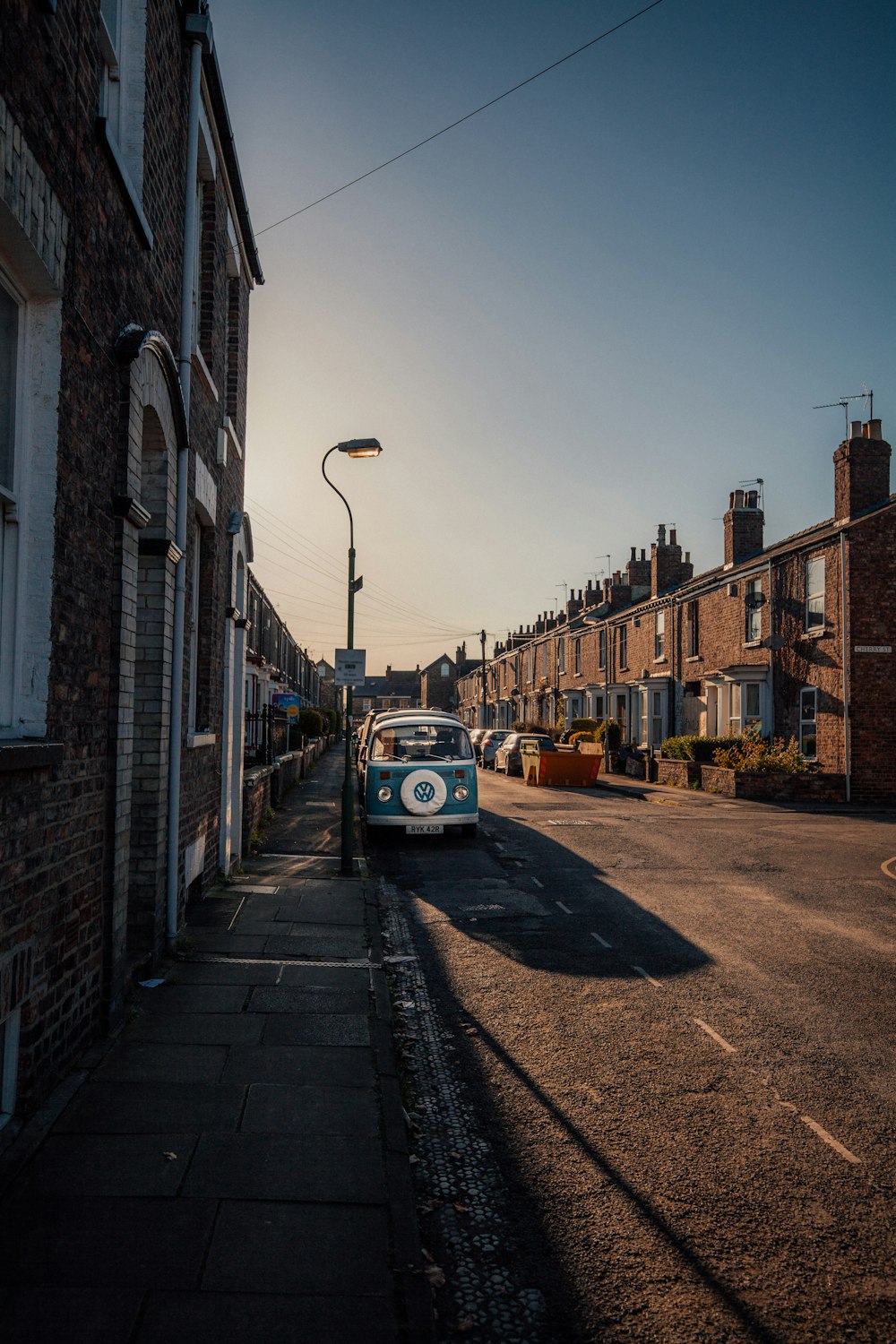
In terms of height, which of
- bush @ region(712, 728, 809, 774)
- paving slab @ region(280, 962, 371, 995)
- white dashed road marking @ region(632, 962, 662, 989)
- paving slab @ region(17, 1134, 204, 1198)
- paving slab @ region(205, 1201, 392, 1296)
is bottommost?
white dashed road marking @ region(632, 962, 662, 989)

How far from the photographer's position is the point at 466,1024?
226 inches

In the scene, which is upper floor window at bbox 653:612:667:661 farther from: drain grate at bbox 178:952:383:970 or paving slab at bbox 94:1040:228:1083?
paving slab at bbox 94:1040:228:1083

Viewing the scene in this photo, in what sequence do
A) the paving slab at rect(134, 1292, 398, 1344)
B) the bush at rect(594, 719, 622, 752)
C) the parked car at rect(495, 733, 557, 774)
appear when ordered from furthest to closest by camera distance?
the bush at rect(594, 719, 622, 752) < the parked car at rect(495, 733, 557, 774) < the paving slab at rect(134, 1292, 398, 1344)

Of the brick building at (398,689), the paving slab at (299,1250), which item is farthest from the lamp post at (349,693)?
the brick building at (398,689)

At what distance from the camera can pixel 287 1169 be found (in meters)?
3.61

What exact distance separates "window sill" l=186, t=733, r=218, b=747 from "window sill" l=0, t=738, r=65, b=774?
3.43 metres

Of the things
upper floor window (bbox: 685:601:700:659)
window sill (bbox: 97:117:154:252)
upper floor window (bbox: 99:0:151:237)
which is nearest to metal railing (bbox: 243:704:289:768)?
window sill (bbox: 97:117:154:252)

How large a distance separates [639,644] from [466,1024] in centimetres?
3250

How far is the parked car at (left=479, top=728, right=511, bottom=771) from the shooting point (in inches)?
1529

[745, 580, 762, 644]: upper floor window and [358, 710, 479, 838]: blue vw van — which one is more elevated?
[745, 580, 762, 644]: upper floor window

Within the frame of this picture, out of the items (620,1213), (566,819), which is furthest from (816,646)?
(620,1213)

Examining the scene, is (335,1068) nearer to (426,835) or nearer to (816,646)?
(426,835)

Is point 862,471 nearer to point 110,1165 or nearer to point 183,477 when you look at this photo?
point 183,477

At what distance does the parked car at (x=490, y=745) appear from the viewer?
3884cm
